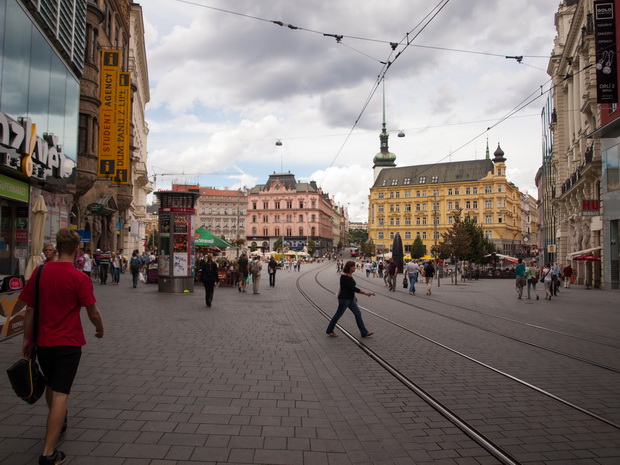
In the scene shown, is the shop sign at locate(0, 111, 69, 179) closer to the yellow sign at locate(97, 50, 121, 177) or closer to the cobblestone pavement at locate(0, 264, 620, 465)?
the yellow sign at locate(97, 50, 121, 177)

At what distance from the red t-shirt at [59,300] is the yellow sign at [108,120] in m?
23.7

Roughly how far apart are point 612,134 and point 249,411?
2679cm

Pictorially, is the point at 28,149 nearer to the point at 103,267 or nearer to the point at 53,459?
the point at 103,267

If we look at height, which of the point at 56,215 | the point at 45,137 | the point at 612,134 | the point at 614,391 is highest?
the point at 612,134

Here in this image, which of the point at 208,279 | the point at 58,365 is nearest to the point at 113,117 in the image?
the point at 208,279

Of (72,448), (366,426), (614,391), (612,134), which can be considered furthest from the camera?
(612,134)

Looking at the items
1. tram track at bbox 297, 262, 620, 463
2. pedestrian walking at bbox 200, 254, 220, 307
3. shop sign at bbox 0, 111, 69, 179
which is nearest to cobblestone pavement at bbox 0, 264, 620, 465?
tram track at bbox 297, 262, 620, 463

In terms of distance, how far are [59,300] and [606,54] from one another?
2655 centimetres

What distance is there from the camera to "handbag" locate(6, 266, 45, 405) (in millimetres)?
3996

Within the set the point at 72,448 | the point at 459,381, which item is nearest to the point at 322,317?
the point at 459,381

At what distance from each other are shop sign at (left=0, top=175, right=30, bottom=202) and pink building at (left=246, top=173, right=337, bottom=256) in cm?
10245

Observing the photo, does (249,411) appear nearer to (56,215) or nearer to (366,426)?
(366,426)

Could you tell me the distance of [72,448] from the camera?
425 centimetres

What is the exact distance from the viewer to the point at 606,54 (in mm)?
23375
